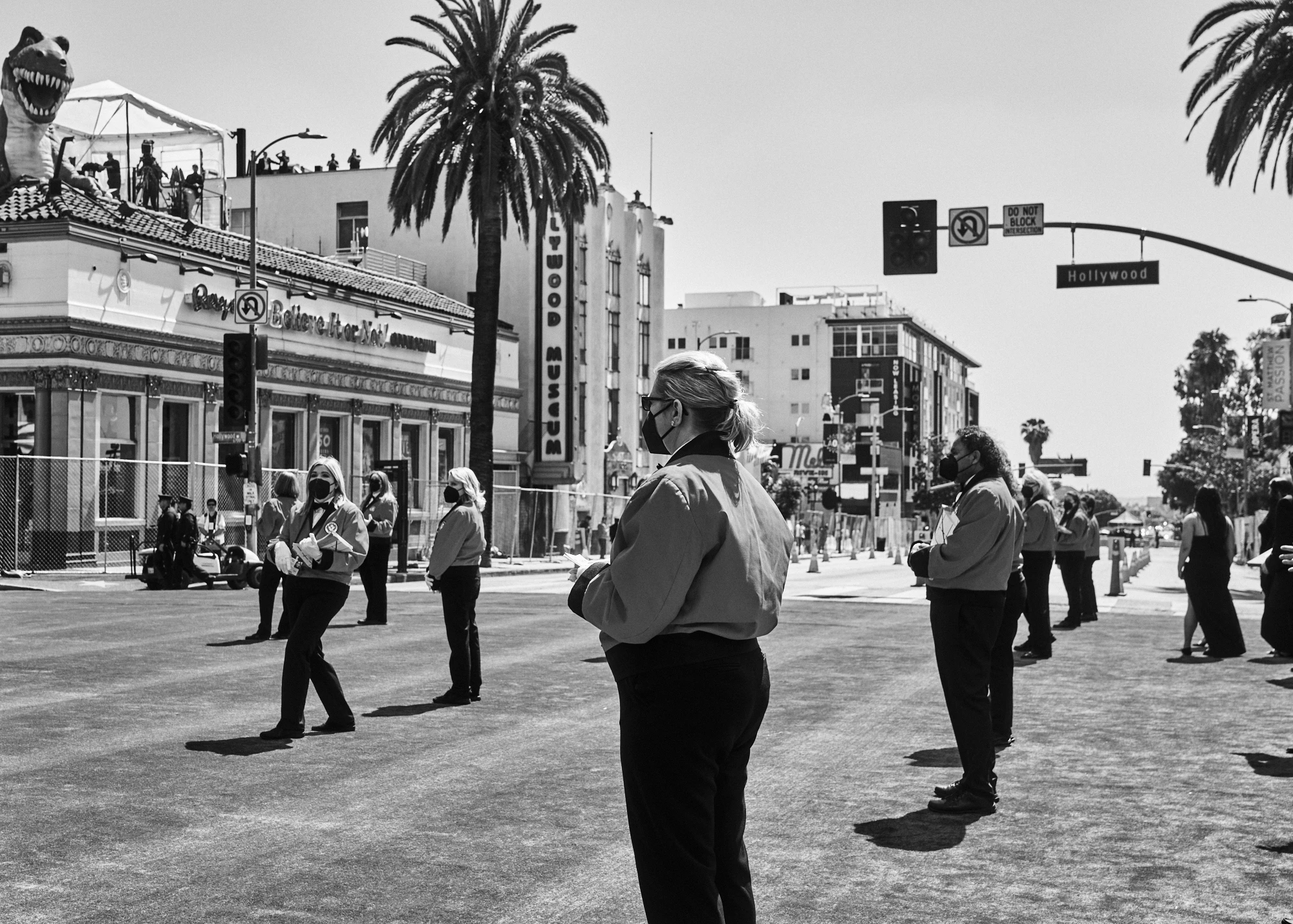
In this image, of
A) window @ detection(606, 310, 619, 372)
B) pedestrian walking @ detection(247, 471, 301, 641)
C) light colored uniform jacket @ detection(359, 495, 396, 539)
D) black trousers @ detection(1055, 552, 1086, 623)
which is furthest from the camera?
window @ detection(606, 310, 619, 372)

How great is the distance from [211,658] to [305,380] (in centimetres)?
2940

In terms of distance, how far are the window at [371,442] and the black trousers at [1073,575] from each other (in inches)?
1173

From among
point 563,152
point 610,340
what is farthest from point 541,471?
point 563,152

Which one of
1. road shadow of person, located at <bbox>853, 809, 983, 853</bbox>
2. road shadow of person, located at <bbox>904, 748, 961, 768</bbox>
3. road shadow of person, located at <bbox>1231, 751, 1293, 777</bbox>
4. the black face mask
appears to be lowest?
road shadow of person, located at <bbox>1231, 751, 1293, 777</bbox>

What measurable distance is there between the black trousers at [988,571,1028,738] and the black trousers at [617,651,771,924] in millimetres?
5310

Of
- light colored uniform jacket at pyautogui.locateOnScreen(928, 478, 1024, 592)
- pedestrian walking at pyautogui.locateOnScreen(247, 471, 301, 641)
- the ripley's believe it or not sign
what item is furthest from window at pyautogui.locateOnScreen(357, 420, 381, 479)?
light colored uniform jacket at pyautogui.locateOnScreen(928, 478, 1024, 592)

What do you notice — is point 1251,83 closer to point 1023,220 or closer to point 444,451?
point 1023,220

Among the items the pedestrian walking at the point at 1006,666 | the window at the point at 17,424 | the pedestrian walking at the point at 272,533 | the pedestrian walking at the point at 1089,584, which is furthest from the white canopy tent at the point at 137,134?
the pedestrian walking at the point at 1006,666

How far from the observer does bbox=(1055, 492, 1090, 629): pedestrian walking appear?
18.9 metres

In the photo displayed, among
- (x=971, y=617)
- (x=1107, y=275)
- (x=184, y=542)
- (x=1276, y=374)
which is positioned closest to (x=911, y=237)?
(x=1107, y=275)

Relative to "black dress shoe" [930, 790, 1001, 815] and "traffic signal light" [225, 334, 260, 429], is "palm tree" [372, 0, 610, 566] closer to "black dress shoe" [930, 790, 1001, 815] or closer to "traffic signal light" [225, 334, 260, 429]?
"traffic signal light" [225, 334, 260, 429]

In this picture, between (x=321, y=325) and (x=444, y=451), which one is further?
(x=444, y=451)

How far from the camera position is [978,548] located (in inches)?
300

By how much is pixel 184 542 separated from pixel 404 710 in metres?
16.5
